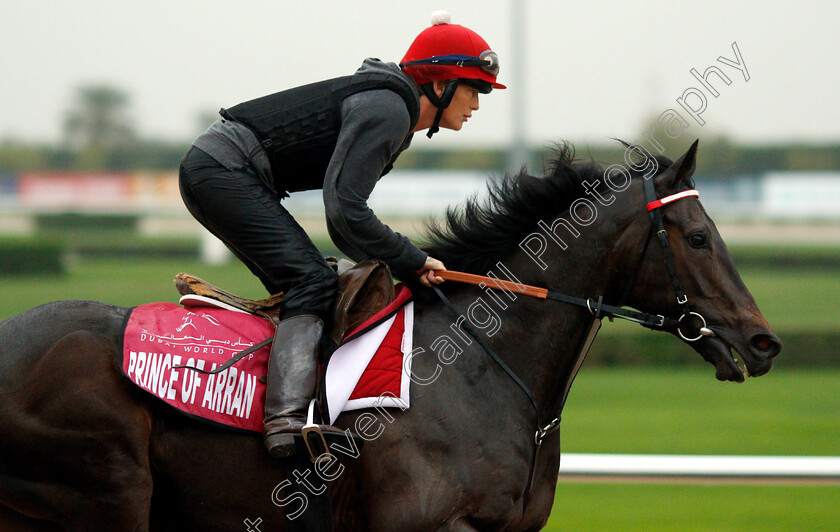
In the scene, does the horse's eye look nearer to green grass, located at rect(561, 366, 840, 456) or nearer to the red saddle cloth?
the red saddle cloth

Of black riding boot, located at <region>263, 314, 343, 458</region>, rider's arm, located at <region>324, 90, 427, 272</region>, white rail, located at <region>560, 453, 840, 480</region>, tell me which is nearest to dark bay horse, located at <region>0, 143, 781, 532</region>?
black riding boot, located at <region>263, 314, 343, 458</region>

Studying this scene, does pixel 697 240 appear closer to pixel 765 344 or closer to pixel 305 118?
pixel 765 344

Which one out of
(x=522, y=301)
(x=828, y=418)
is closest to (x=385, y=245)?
(x=522, y=301)

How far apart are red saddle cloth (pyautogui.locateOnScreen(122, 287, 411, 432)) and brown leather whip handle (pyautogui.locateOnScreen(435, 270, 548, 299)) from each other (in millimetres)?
223

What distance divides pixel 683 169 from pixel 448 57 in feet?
2.65

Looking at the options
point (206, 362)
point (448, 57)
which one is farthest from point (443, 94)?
point (206, 362)

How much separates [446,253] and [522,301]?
11.6 inches

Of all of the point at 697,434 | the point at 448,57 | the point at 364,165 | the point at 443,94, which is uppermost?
the point at 448,57

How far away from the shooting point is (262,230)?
274 cm

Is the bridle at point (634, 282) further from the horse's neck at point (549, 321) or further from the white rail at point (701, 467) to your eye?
the white rail at point (701, 467)

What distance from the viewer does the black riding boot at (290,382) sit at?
2.53 m

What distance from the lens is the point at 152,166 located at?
35.6 metres

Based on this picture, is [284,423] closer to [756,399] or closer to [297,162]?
[297,162]

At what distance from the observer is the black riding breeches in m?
2.71
